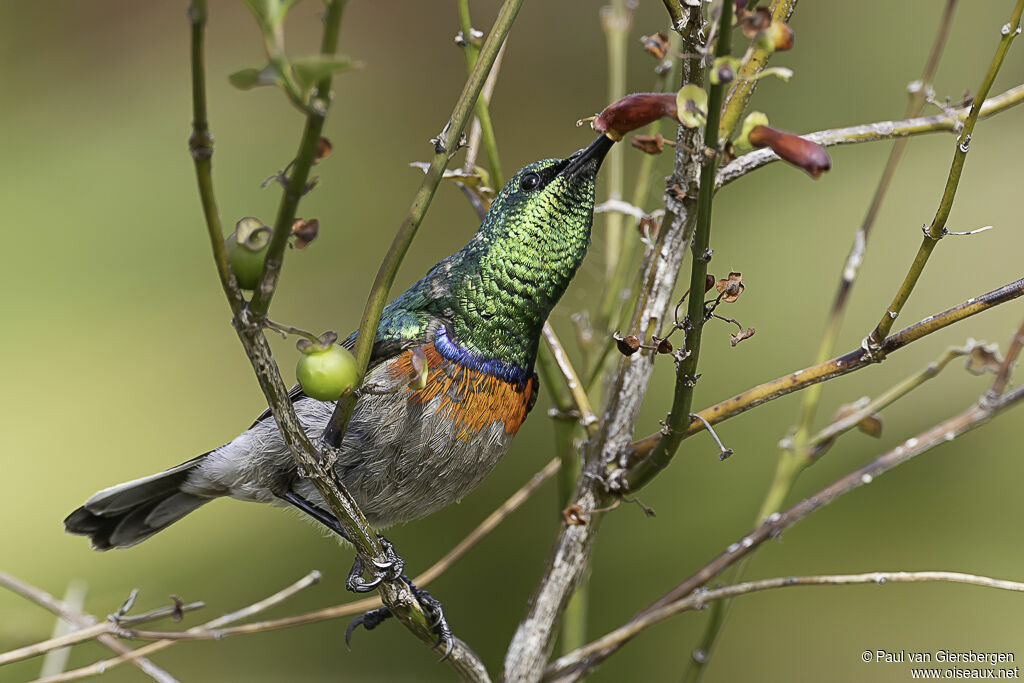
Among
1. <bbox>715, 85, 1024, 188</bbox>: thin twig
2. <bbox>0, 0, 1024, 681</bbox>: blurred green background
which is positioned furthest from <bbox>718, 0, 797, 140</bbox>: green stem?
<bbox>0, 0, 1024, 681</bbox>: blurred green background

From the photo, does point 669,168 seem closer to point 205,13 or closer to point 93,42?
point 93,42

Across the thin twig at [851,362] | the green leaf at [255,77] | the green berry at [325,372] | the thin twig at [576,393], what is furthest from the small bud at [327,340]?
the thin twig at [576,393]

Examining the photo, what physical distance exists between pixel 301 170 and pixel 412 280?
2252mm

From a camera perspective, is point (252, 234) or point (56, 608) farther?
point (56, 608)

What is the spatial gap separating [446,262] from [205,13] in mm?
853

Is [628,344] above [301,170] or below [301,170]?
below

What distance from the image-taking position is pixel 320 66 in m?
0.50

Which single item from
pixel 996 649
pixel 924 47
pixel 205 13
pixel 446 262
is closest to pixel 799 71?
pixel 924 47

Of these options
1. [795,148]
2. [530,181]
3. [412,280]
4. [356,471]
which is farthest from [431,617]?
[412,280]

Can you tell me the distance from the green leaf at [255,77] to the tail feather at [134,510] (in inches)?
41.8

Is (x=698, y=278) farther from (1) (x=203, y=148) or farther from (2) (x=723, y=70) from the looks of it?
(1) (x=203, y=148)

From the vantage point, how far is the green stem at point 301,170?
519 millimetres

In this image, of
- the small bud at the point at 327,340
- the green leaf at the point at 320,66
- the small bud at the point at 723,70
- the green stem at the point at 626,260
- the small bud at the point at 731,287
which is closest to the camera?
the green leaf at the point at 320,66

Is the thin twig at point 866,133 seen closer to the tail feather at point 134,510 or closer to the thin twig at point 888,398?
the thin twig at point 888,398
